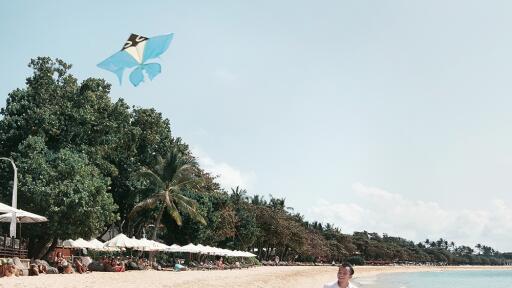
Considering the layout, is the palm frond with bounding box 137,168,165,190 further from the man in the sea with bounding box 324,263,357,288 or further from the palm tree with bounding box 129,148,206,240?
the man in the sea with bounding box 324,263,357,288

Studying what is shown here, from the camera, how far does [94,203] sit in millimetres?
29844

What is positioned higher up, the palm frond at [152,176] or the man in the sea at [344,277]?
the palm frond at [152,176]

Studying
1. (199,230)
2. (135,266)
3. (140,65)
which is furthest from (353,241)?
(140,65)

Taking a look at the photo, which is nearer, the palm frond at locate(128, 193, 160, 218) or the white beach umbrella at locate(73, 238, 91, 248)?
the white beach umbrella at locate(73, 238, 91, 248)

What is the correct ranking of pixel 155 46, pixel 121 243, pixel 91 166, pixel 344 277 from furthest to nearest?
pixel 121 243
pixel 91 166
pixel 155 46
pixel 344 277

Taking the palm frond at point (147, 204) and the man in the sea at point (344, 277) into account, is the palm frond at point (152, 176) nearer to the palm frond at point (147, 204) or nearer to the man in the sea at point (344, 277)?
the palm frond at point (147, 204)

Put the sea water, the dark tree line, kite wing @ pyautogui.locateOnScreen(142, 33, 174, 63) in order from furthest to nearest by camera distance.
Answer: the sea water → the dark tree line → kite wing @ pyautogui.locateOnScreen(142, 33, 174, 63)

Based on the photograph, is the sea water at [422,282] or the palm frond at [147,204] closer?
the palm frond at [147,204]

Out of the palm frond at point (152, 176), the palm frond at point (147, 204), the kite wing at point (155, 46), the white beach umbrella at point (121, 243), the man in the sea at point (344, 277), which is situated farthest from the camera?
the palm frond at point (152, 176)

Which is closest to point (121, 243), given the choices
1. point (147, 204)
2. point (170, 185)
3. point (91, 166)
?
point (91, 166)

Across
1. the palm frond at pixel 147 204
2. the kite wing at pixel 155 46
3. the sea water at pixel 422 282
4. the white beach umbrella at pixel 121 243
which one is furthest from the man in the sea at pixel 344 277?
the sea water at pixel 422 282

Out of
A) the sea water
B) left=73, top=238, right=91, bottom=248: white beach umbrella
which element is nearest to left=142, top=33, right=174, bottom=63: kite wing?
left=73, top=238, right=91, bottom=248: white beach umbrella

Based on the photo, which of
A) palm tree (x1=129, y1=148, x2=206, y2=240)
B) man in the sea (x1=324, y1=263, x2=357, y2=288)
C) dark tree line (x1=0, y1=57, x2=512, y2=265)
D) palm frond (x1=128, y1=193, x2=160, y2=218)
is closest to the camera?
man in the sea (x1=324, y1=263, x2=357, y2=288)

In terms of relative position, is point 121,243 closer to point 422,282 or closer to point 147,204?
point 147,204
